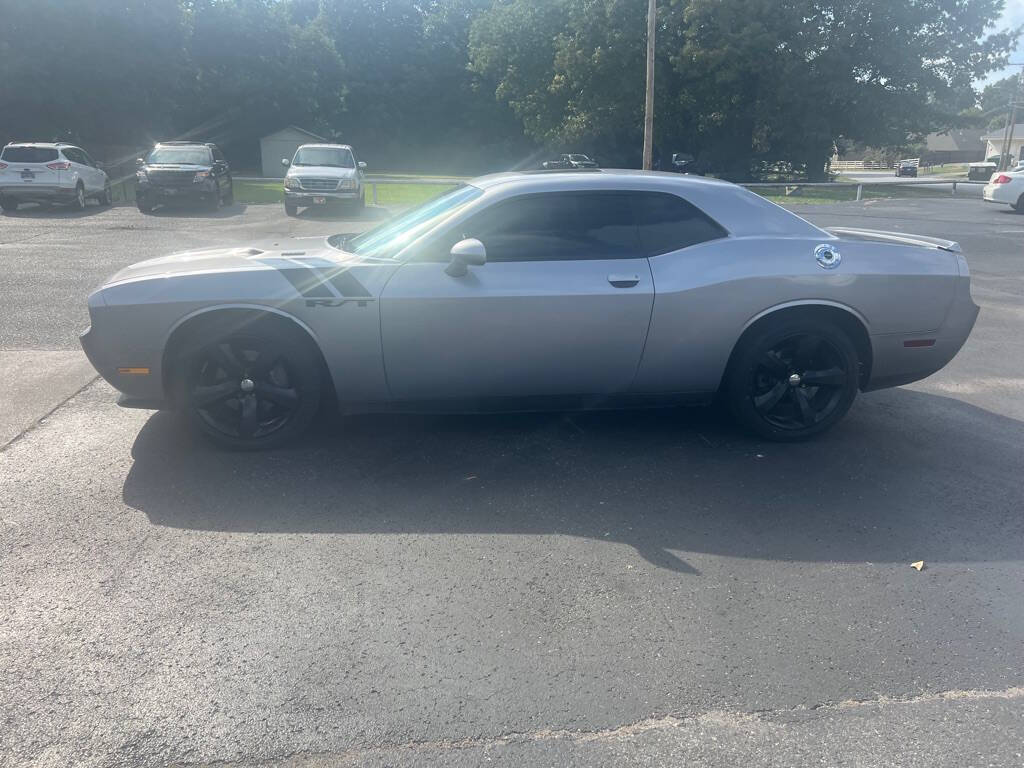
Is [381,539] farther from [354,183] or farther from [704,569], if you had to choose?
[354,183]

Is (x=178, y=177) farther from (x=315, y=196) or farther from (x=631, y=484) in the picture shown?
(x=631, y=484)

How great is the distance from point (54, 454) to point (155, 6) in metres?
37.5

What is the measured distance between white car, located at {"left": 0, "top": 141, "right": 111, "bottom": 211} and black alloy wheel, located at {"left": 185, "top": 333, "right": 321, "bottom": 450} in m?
18.6

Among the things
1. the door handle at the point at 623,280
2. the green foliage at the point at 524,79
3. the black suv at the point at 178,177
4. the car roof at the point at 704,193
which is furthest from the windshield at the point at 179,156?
the door handle at the point at 623,280

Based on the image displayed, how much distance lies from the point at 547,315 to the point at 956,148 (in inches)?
4985

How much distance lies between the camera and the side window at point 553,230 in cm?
514

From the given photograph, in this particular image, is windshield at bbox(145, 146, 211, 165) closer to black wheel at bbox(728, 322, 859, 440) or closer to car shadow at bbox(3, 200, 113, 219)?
car shadow at bbox(3, 200, 113, 219)

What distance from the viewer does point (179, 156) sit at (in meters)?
22.2

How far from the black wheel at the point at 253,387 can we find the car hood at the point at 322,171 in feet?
55.4

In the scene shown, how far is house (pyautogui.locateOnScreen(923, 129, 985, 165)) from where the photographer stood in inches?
4446

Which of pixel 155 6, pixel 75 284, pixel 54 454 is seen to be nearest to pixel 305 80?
pixel 155 6

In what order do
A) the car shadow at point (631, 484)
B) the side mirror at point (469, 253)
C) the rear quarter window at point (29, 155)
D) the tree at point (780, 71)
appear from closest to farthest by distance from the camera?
the car shadow at point (631, 484)
the side mirror at point (469, 253)
the rear quarter window at point (29, 155)
the tree at point (780, 71)

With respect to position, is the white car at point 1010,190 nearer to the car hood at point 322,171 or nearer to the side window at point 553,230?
the car hood at point 322,171

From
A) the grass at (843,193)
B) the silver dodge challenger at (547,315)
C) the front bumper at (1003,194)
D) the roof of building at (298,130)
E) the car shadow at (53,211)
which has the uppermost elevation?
the roof of building at (298,130)
